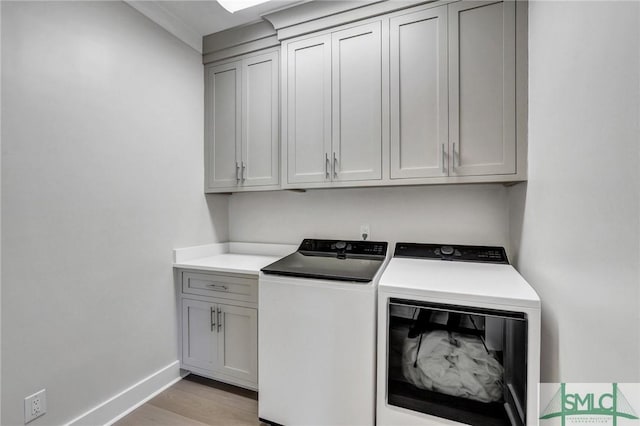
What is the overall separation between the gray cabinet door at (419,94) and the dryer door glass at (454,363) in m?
0.82

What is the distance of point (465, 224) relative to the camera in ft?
6.13

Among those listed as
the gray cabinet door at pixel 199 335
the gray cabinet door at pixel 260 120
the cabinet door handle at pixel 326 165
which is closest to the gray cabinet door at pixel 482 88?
the cabinet door handle at pixel 326 165

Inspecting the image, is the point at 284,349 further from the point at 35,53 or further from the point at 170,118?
the point at 35,53

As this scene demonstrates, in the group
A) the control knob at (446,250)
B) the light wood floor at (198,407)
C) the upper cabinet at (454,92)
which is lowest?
the light wood floor at (198,407)

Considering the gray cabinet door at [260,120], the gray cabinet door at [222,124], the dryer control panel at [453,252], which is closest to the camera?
the dryer control panel at [453,252]

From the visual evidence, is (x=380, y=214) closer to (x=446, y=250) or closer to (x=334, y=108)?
(x=446, y=250)

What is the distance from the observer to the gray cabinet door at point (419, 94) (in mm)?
1601

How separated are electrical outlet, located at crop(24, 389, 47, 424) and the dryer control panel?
2061 millimetres

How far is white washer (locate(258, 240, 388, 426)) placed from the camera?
133 centimetres

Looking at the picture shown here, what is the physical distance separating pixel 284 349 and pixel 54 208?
4.54 ft

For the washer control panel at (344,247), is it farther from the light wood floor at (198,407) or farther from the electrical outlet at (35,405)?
the electrical outlet at (35,405)

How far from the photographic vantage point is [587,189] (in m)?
0.82

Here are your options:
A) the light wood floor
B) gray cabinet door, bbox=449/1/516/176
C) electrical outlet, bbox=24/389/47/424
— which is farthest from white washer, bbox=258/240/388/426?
electrical outlet, bbox=24/389/47/424

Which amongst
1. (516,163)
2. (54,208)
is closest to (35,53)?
(54,208)
